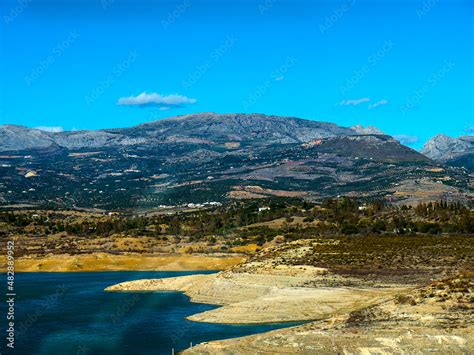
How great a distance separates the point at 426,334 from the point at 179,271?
246ft

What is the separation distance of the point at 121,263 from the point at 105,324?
209 feet

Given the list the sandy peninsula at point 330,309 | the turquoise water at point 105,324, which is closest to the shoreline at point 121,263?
the turquoise water at point 105,324

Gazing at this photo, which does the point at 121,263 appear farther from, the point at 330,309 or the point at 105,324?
the point at 330,309

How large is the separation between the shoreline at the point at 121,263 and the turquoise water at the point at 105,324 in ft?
94.7

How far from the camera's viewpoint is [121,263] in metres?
119

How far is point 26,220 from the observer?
6781 inches

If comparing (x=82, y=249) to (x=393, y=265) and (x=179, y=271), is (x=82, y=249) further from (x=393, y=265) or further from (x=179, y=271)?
(x=393, y=265)

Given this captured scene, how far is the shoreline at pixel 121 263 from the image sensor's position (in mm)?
114625

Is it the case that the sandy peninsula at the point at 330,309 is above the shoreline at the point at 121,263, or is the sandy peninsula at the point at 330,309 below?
below

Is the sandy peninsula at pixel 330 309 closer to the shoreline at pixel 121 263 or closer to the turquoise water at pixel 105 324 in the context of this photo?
the turquoise water at pixel 105 324

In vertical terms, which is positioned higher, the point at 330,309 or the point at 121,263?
the point at 121,263

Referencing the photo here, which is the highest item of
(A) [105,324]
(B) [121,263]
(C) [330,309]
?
(B) [121,263]

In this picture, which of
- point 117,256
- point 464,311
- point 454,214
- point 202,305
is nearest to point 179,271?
point 117,256

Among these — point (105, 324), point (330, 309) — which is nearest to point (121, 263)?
point (105, 324)
